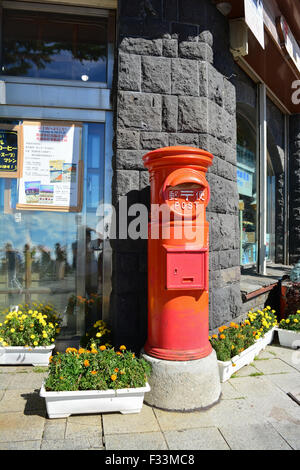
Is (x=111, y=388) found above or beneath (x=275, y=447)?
above

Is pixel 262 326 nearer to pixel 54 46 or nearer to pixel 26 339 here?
pixel 26 339

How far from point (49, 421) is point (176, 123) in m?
3.26

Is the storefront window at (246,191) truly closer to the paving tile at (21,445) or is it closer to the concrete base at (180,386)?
the concrete base at (180,386)

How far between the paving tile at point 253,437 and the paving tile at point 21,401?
5.27 ft

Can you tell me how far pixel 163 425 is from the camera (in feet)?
9.66

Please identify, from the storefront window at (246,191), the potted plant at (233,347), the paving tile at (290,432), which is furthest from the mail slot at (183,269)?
the storefront window at (246,191)

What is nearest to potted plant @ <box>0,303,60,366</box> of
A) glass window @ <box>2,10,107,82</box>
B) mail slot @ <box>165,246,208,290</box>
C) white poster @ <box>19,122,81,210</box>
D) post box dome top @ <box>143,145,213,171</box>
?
white poster @ <box>19,122,81,210</box>

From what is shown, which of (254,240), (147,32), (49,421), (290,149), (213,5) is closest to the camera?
→ (49,421)

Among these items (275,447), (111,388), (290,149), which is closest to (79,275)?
(111,388)

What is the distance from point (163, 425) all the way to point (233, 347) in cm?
137

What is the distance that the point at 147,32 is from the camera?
13.6ft

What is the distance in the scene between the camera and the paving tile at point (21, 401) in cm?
319
